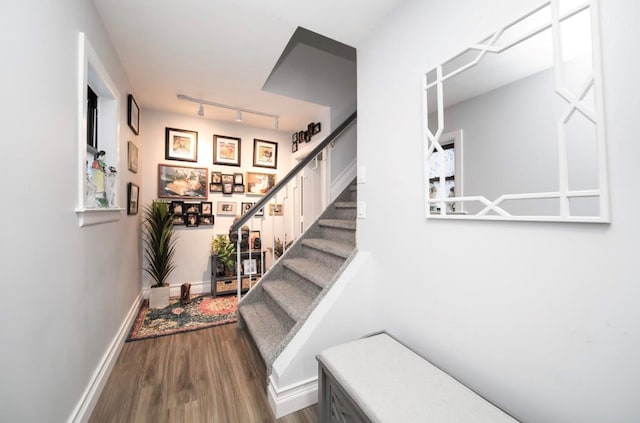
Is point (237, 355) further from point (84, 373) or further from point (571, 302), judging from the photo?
point (571, 302)

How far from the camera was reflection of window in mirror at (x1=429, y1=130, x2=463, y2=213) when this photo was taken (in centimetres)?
111

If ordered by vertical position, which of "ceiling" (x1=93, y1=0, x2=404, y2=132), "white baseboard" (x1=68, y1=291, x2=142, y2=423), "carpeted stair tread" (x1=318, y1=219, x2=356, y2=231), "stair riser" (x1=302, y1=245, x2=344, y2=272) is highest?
"ceiling" (x1=93, y1=0, x2=404, y2=132)

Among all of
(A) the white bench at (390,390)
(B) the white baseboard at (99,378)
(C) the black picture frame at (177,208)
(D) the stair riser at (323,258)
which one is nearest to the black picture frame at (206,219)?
(C) the black picture frame at (177,208)

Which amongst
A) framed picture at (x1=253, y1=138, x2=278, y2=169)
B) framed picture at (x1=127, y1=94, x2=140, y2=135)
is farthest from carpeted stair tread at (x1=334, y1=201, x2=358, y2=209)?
framed picture at (x1=127, y1=94, x2=140, y2=135)

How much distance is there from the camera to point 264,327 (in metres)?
1.91

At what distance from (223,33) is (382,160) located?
1.46 meters

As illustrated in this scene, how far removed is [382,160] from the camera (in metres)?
1.53

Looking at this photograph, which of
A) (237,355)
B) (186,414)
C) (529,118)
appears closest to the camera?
(529,118)

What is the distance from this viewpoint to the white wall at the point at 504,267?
68 cm

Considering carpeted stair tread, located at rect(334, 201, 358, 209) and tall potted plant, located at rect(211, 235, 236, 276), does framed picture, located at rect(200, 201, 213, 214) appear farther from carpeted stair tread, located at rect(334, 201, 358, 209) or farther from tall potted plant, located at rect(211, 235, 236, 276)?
carpeted stair tread, located at rect(334, 201, 358, 209)

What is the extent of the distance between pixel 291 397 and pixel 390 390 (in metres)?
0.73

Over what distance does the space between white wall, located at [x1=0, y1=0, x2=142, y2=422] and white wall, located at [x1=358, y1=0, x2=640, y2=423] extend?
1.57 m

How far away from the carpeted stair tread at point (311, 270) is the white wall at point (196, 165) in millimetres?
1607

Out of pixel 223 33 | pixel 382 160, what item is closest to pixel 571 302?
pixel 382 160
